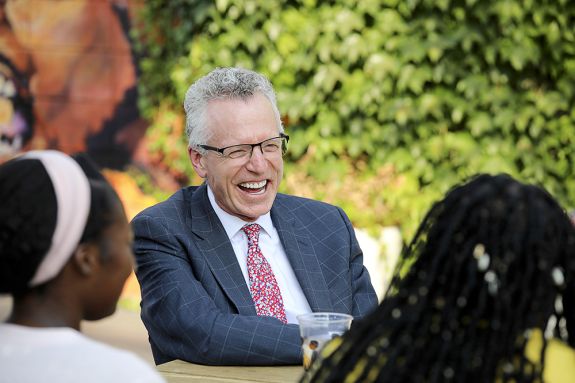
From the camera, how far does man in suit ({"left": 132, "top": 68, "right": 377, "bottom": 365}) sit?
2.55 m

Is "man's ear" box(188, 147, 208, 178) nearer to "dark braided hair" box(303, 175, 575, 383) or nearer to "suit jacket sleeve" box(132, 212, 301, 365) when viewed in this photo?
"suit jacket sleeve" box(132, 212, 301, 365)

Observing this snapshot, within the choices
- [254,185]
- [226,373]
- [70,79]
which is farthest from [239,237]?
[70,79]

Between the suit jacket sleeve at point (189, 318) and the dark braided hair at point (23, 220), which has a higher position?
the dark braided hair at point (23, 220)

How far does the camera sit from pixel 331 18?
4855mm

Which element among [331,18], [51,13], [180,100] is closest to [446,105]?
[331,18]

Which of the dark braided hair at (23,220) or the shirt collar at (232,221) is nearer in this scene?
the dark braided hair at (23,220)

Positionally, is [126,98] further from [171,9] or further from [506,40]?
[506,40]

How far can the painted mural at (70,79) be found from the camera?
5.76m

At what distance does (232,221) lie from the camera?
279cm

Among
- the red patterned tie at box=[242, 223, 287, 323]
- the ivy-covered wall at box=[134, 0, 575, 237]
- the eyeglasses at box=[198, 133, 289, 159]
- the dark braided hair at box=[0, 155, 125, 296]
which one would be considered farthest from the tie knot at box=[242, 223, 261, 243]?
the ivy-covered wall at box=[134, 0, 575, 237]

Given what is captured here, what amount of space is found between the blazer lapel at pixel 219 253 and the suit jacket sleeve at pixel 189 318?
0.03m

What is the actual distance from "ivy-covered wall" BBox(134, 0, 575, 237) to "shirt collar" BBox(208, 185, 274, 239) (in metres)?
2.12

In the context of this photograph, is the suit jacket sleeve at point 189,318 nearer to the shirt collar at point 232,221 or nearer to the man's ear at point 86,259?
the shirt collar at point 232,221

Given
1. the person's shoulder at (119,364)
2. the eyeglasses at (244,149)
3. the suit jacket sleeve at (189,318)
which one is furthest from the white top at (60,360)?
the eyeglasses at (244,149)
